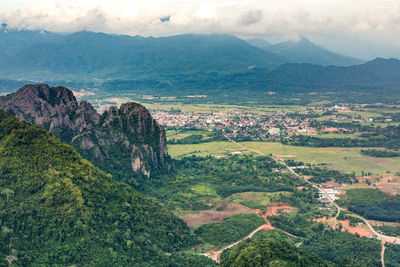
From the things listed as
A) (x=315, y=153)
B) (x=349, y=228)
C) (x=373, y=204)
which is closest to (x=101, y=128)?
(x=349, y=228)

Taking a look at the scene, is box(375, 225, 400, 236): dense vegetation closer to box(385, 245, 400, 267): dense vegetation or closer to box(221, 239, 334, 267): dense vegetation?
box(385, 245, 400, 267): dense vegetation

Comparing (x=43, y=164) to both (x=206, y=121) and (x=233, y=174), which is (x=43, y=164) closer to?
(x=233, y=174)

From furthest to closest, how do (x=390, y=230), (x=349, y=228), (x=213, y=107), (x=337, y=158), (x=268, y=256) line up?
(x=213, y=107)
(x=337, y=158)
(x=349, y=228)
(x=390, y=230)
(x=268, y=256)

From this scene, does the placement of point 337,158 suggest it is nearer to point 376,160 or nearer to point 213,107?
point 376,160

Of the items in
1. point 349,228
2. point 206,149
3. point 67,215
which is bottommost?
point 349,228

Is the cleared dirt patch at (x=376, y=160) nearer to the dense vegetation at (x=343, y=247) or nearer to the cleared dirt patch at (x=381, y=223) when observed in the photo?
the cleared dirt patch at (x=381, y=223)

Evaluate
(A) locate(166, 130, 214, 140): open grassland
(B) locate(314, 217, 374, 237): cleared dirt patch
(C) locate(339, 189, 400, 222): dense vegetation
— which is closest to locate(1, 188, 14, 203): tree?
(B) locate(314, 217, 374, 237): cleared dirt patch
